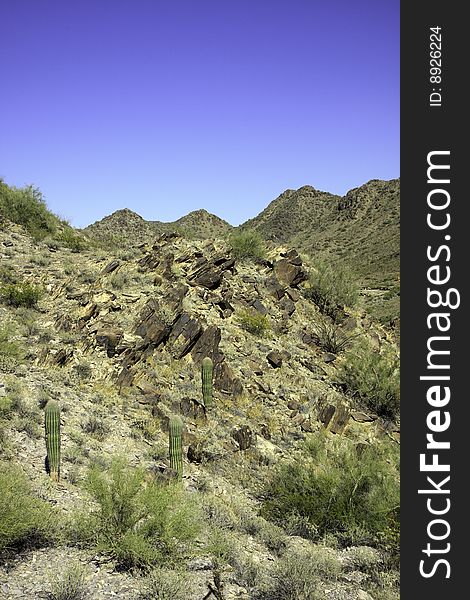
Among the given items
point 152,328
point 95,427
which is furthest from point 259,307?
point 95,427

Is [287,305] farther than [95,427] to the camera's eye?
Yes

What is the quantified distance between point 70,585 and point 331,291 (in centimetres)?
1522

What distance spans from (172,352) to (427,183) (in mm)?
11316

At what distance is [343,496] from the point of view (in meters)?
9.48

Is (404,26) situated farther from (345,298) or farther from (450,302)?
(345,298)

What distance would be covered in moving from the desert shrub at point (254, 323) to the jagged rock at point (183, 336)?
6.30ft

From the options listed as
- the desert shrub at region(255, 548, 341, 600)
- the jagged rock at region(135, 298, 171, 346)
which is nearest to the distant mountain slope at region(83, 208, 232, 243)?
the jagged rock at region(135, 298, 171, 346)

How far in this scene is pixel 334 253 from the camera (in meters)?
68.7

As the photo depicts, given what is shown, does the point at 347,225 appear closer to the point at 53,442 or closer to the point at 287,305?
the point at 287,305

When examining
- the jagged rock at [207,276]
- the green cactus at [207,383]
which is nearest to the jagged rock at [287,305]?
the jagged rock at [207,276]

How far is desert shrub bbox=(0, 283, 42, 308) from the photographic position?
16766 millimetres

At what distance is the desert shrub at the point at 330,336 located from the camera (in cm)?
1784

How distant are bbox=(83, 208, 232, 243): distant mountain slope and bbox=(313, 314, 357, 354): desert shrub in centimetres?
2425

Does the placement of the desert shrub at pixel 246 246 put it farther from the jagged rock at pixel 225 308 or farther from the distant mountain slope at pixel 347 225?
the distant mountain slope at pixel 347 225
